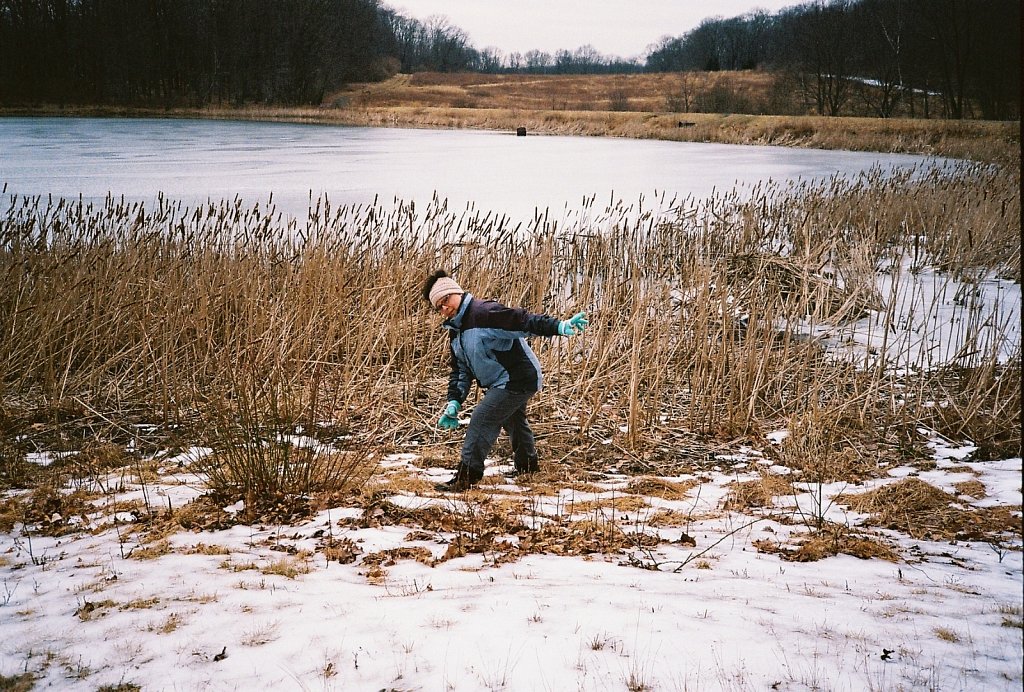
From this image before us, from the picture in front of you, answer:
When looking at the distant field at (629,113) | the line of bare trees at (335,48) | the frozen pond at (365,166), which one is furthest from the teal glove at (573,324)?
the distant field at (629,113)

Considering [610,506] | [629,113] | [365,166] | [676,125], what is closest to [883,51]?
[676,125]

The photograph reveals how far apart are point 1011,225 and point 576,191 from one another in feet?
22.4

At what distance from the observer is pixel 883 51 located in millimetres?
28000

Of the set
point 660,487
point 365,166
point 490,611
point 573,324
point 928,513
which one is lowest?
point 660,487

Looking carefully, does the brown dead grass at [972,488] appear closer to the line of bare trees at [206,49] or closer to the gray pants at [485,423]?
the gray pants at [485,423]

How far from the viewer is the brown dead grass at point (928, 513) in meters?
3.18

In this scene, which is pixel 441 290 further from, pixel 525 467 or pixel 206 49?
pixel 206 49

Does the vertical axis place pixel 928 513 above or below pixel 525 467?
above

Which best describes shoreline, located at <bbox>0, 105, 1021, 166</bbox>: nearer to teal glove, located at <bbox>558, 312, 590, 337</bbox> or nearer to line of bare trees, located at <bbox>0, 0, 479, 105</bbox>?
line of bare trees, located at <bbox>0, 0, 479, 105</bbox>

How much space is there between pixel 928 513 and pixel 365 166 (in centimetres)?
1493

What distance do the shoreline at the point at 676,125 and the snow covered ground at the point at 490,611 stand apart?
48.7 feet

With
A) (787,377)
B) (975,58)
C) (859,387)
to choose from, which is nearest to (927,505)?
(859,387)

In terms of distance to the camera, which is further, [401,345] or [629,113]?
[629,113]

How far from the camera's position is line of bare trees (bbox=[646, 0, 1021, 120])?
757 inches
